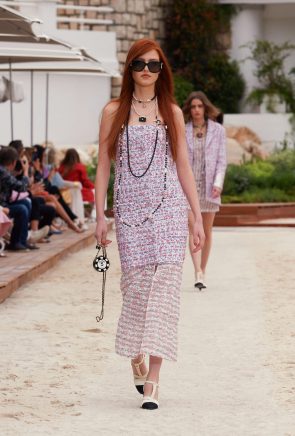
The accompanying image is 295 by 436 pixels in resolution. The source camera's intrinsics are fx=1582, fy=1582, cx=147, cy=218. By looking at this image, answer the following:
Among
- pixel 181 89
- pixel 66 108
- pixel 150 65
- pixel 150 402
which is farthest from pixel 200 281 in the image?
pixel 181 89

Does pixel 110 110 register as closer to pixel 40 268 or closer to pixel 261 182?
pixel 40 268

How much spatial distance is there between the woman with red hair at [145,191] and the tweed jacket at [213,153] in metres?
5.98

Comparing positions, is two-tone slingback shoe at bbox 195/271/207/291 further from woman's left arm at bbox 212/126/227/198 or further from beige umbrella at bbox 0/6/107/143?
beige umbrella at bbox 0/6/107/143

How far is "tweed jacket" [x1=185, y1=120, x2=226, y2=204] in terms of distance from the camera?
46.3 ft

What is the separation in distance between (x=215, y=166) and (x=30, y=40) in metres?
3.47

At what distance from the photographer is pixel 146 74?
8016mm

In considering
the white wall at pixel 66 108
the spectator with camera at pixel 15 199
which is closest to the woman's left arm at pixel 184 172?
the spectator with camera at pixel 15 199

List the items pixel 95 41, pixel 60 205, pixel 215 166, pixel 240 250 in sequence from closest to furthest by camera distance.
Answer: pixel 215 166
pixel 240 250
pixel 60 205
pixel 95 41

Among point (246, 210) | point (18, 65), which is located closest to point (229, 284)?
point (18, 65)

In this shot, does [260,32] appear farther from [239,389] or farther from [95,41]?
[239,389]

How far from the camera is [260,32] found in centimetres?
4019

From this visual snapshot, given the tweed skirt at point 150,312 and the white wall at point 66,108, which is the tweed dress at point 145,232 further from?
the white wall at point 66,108

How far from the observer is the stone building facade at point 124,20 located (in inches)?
1422

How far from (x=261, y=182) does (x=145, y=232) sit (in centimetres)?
2178
